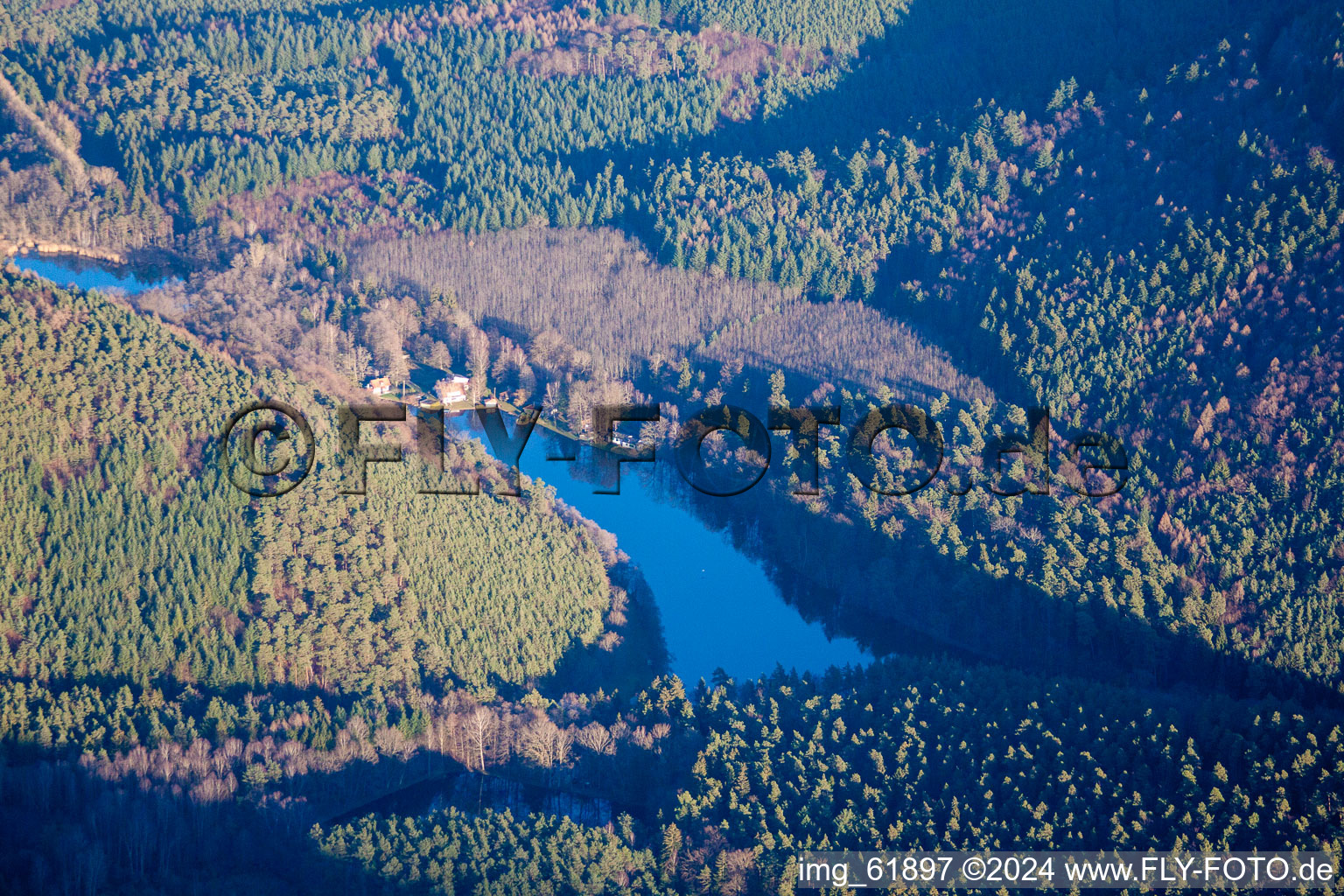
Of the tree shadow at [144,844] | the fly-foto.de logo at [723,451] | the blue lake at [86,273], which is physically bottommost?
the tree shadow at [144,844]

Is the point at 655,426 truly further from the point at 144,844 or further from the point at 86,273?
the point at 144,844

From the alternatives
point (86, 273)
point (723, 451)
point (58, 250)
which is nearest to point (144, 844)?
point (723, 451)

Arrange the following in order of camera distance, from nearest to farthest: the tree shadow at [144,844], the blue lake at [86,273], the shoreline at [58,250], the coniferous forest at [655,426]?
the tree shadow at [144,844], the coniferous forest at [655,426], the blue lake at [86,273], the shoreline at [58,250]

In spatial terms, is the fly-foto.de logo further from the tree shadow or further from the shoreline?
the shoreline

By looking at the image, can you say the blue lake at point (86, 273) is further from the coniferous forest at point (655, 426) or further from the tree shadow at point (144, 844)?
the tree shadow at point (144, 844)

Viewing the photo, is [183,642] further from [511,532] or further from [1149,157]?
[1149,157]

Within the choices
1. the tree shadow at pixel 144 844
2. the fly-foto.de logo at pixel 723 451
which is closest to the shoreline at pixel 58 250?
the fly-foto.de logo at pixel 723 451
